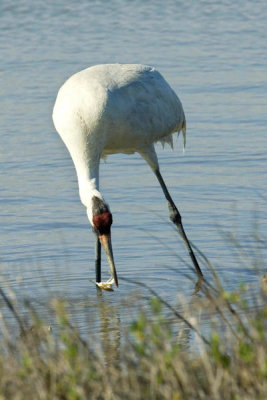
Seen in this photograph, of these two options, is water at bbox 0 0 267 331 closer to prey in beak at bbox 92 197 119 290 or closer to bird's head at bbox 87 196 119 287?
prey in beak at bbox 92 197 119 290

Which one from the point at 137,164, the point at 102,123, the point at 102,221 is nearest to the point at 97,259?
the point at 102,221

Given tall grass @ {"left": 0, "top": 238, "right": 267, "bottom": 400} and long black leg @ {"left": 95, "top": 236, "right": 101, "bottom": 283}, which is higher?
tall grass @ {"left": 0, "top": 238, "right": 267, "bottom": 400}

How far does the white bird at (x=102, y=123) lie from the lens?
24.0 ft

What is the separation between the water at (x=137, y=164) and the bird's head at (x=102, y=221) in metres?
0.27

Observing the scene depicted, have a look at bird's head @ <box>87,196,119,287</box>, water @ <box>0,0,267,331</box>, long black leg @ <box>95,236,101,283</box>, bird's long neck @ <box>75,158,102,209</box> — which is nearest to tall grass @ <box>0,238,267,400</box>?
water @ <box>0,0,267,331</box>

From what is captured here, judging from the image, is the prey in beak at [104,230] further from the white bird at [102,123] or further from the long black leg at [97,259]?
the long black leg at [97,259]

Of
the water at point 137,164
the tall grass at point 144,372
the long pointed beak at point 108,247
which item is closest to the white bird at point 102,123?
the long pointed beak at point 108,247

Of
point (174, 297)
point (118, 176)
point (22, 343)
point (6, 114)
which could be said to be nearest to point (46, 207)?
point (118, 176)

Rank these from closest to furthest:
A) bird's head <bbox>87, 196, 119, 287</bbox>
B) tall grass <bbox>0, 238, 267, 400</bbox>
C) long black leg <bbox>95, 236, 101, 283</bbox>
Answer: tall grass <bbox>0, 238, 267, 400</bbox> < bird's head <bbox>87, 196, 119, 287</bbox> < long black leg <bbox>95, 236, 101, 283</bbox>

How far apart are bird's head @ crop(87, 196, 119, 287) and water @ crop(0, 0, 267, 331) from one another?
10.8 inches

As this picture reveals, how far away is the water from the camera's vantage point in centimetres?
759

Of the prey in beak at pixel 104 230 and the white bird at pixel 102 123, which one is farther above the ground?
the white bird at pixel 102 123

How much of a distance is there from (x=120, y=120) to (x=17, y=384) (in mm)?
3952

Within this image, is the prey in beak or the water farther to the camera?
the water
